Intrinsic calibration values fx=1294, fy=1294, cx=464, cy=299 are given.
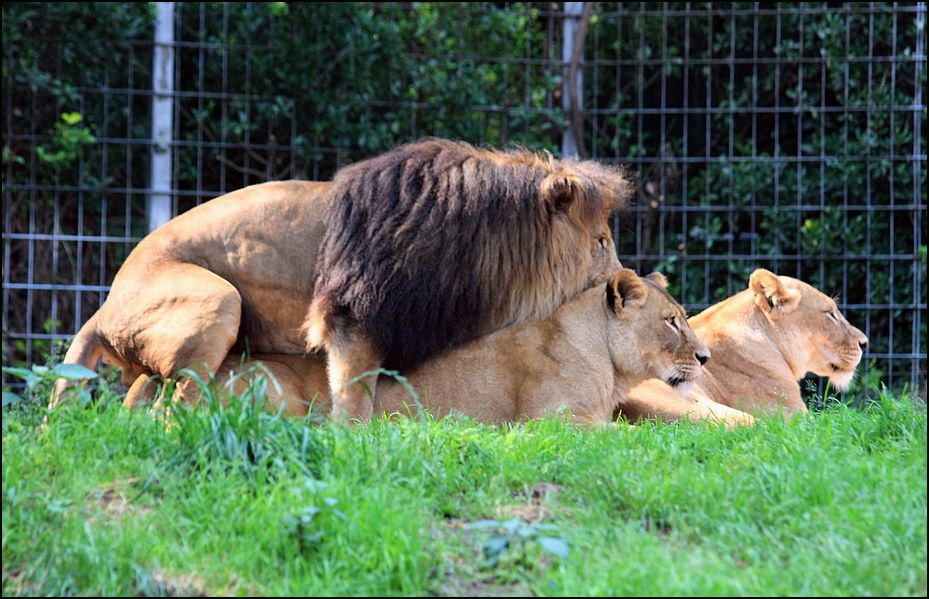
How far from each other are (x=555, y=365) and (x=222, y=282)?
1472 mm

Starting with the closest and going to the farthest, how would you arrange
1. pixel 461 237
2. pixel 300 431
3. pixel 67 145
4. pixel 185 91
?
1. pixel 300 431
2. pixel 461 237
3. pixel 67 145
4. pixel 185 91

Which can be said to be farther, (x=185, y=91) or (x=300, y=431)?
(x=185, y=91)

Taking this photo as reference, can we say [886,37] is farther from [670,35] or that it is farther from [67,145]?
[67,145]

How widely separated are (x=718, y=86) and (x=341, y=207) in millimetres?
4500

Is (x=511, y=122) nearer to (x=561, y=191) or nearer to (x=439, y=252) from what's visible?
(x=561, y=191)

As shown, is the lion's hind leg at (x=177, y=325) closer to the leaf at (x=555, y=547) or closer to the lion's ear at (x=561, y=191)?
the lion's ear at (x=561, y=191)

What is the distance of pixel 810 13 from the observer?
349 inches

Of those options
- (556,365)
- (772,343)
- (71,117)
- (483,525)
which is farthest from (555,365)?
(71,117)

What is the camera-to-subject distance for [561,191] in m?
5.63

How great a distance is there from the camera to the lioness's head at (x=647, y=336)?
19.0ft

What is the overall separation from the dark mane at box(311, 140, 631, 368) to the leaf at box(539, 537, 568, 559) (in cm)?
223

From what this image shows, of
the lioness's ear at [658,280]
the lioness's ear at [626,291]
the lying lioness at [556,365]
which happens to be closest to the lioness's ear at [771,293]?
the lioness's ear at [658,280]

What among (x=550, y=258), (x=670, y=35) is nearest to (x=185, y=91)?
(x=670, y=35)

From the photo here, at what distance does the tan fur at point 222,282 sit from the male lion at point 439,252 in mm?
175
